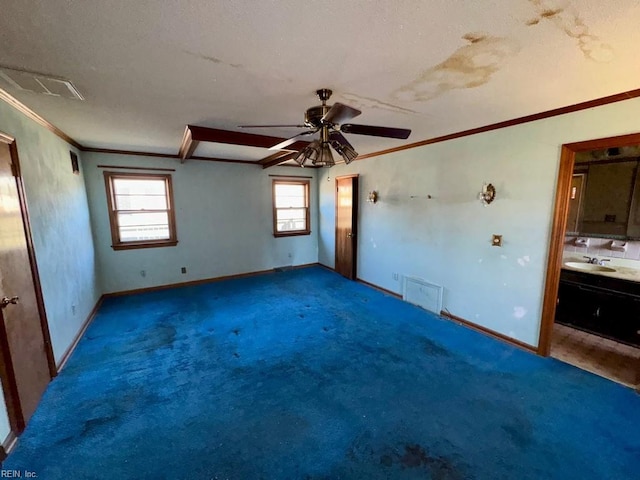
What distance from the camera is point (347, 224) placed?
5.26m

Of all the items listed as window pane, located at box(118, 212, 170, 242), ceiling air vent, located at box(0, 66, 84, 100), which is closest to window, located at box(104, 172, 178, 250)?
window pane, located at box(118, 212, 170, 242)

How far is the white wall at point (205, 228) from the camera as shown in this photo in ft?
14.4

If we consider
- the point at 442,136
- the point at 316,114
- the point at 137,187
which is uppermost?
the point at 442,136

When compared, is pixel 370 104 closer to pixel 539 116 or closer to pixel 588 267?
pixel 539 116

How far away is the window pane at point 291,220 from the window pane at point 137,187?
2.24m

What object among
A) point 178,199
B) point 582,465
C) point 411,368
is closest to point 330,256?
point 178,199

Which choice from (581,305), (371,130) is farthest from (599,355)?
(371,130)

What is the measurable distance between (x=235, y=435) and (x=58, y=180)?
329cm

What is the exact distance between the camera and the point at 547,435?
1.84 metres

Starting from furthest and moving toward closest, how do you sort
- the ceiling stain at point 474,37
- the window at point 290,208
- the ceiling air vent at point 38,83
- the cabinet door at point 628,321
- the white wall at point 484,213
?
the window at point 290,208 < the cabinet door at point 628,321 < the white wall at point 484,213 < the ceiling air vent at point 38,83 < the ceiling stain at point 474,37

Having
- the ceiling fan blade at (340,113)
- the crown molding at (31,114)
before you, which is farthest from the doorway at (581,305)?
the crown molding at (31,114)

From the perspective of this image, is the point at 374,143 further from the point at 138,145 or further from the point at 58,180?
the point at 58,180

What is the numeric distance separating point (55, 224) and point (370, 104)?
Result: 11.0 ft

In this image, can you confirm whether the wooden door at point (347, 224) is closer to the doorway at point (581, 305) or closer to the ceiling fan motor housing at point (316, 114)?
the ceiling fan motor housing at point (316, 114)
